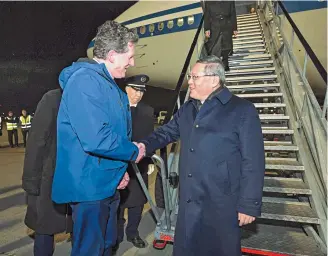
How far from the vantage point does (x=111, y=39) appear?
5.37ft

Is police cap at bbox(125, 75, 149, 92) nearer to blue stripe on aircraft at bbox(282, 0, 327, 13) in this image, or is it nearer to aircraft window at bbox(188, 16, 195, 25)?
blue stripe on aircraft at bbox(282, 0, 327, 13)

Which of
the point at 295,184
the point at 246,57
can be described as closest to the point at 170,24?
the point at 246,57

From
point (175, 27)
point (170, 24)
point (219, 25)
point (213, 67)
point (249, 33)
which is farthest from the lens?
point (170, 24)

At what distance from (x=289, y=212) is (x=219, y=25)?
357cm

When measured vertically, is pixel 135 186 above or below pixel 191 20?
below

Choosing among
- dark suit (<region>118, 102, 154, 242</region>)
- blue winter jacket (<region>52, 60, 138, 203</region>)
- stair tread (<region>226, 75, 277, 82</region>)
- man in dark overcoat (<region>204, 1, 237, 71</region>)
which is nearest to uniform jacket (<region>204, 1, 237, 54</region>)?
man in dark overcoat (<region>204, 1, 237, 71</region>)

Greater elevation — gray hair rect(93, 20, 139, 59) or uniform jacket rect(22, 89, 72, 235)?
gray hair rect(93, 20, 139, 59)

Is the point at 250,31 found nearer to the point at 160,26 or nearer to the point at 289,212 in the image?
the point at 160,26

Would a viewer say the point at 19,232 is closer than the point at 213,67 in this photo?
No

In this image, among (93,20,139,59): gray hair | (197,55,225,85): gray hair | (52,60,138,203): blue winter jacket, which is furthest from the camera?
(197,55,225,85): gray hair

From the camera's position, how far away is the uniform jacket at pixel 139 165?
302 centimetres

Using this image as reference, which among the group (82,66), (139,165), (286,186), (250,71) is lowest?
(286,186)

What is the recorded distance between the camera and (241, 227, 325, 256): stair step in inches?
99.3

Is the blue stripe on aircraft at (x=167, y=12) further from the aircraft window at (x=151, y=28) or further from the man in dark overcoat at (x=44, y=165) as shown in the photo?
the man in dark overcoat at (x=44, y=165)
